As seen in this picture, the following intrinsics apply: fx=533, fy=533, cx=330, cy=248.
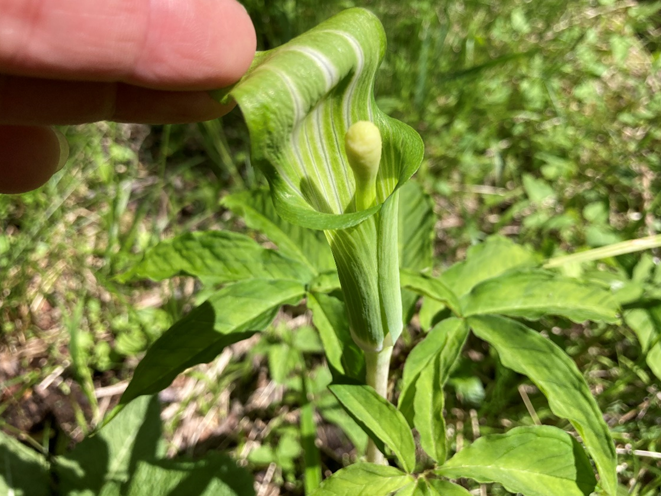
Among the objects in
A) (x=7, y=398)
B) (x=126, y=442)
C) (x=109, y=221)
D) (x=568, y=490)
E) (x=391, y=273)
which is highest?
(x=391, y=273)

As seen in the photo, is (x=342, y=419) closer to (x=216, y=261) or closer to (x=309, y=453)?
(x=309, y=453)

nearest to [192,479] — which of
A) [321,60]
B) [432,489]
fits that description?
[432,489]

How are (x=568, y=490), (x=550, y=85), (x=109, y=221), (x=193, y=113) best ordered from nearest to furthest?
(x=568, y=490) → (x=193, y=113) → (x=109, y=221) → (x=550, y=85)

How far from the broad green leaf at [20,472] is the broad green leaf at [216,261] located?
89cm

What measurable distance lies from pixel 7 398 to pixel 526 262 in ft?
7.74

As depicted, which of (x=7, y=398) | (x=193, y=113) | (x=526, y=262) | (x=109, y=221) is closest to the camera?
(x=193, y=113)

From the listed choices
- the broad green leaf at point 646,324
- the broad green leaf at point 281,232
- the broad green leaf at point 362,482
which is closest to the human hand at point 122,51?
the broad green leaf at point 281,232

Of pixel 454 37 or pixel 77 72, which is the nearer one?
pixel 77 72

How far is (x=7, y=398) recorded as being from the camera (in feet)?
8.09

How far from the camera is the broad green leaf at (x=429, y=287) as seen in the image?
1.54 m

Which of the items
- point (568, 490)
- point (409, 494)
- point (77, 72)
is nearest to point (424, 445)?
point (409, 494)

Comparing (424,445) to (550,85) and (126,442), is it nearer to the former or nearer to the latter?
(126,442)

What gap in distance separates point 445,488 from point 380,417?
227 millimetres

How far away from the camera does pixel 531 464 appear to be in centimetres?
134
